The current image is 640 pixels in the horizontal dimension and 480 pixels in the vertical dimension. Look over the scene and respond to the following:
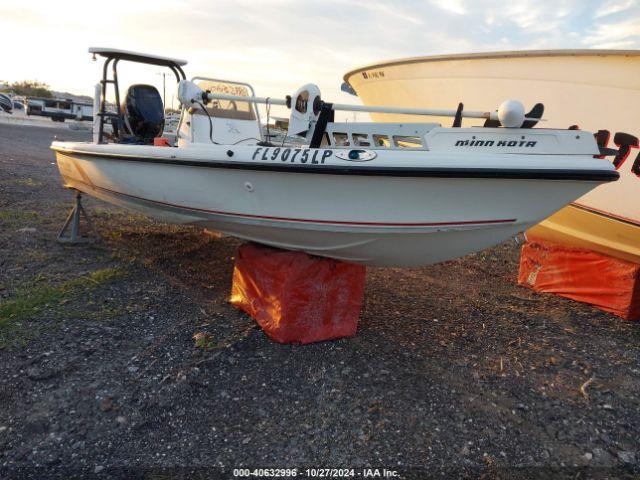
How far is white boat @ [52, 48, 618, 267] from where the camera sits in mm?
2852

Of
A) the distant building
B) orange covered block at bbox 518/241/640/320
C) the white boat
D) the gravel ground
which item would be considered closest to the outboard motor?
the white boat


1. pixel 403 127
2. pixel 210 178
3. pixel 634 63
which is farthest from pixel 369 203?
pixel 634 63

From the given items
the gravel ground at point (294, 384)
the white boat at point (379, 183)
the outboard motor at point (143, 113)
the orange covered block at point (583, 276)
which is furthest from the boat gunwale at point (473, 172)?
the outboard motor at point (143, 113)

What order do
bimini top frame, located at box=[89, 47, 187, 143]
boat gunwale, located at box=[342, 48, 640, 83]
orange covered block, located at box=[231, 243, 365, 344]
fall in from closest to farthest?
orange covered block, located at box=[231, 243, 365, 344] → boat gunwale, located at box=[342, 48, 640, 83] → bimini top frame, located at box=[89, 47, 187, 143]

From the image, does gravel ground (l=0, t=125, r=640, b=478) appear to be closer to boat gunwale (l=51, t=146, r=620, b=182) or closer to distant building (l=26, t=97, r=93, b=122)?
boat gunwale (l=51, t=146, r=620, b=182)

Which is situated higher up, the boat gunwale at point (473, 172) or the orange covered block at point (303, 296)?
the boat gunwale at point (473, 172)

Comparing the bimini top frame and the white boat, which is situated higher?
the bimini top frame

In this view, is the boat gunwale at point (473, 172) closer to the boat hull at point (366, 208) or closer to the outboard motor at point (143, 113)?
the boat hull at point (366, 208)

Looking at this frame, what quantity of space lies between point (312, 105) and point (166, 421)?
2408 mm

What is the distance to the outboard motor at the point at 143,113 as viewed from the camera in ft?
17.1

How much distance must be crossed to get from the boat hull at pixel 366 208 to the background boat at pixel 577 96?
173cm

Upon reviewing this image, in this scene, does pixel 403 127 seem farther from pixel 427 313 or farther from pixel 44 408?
pixel 44 408

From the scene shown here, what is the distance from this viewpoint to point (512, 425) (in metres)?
2.70

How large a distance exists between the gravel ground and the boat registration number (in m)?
1.36
